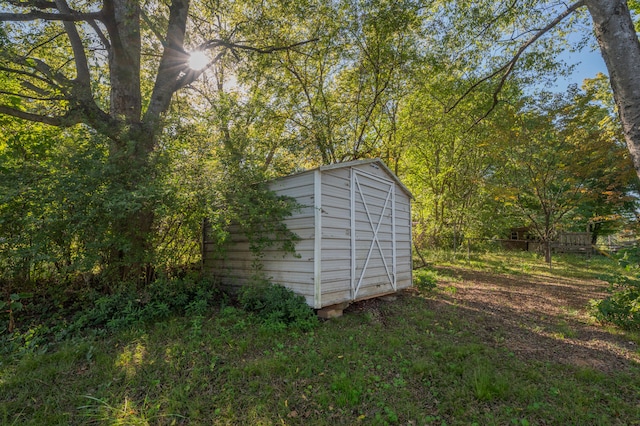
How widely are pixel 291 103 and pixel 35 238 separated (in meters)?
6.66

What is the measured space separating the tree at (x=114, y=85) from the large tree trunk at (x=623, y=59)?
520cm

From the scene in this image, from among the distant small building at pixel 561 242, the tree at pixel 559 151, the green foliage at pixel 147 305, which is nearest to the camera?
the green foliage at pixel 147 305

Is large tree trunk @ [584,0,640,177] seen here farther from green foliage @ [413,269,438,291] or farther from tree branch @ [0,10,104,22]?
tree branch @ [0,10,104,22]

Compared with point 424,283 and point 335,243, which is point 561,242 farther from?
point 335,243

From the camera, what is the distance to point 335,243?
4855 mm

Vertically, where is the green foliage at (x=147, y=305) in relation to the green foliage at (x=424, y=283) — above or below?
above

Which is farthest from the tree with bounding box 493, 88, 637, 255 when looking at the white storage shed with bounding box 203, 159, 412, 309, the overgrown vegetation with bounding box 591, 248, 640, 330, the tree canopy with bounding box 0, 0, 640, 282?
the white storage shed with bounding box 203, 159, 412, 309

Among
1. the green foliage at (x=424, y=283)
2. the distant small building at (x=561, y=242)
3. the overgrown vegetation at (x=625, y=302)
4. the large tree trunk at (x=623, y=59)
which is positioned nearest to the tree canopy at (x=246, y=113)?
the large tree trunk at (x=623, y=59)

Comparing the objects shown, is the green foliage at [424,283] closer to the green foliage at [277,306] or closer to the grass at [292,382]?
the grass at [292,382]

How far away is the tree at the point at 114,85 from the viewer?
4.32m

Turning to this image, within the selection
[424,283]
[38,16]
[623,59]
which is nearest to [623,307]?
[424,283]

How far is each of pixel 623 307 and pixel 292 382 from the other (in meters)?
5.26

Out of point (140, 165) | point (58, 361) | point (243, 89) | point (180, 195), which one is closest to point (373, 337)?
point (180, 195)

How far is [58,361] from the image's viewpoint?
316cm
